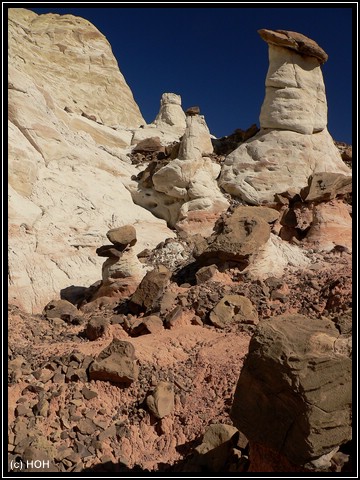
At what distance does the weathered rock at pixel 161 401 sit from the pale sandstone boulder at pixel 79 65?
767 inches

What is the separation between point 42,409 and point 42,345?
153 centimetres

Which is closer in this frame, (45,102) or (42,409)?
(42,409)

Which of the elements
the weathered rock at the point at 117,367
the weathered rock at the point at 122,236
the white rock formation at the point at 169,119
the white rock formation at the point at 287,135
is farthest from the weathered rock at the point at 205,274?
the white rock formation at the point at 169,119

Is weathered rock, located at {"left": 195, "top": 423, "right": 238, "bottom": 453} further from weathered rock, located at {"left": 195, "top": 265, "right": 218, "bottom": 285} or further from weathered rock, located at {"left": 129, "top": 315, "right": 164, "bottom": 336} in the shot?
weathered rock, located at {"left": 195, "top": 265, "right": 218, "bottom": 285}

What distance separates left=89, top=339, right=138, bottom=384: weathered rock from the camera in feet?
14.6

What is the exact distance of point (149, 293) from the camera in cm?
645

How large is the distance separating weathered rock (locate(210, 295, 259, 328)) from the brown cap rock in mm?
8595

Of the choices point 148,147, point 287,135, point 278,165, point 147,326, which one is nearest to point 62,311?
point 147,326

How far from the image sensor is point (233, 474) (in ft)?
9.41

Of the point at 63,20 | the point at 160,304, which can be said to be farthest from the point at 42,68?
the point at 160,304

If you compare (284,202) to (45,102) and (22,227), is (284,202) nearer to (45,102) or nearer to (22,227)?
(22,227)

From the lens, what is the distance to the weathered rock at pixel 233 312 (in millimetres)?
5777

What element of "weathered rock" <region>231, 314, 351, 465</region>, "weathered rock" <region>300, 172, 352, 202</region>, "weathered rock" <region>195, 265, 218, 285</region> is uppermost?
"weathered rock" <region>300, 172, 352, 202</region>

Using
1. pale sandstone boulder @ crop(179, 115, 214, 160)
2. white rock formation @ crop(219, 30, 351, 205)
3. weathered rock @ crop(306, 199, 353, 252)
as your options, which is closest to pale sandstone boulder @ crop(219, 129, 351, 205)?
white rock formation @ crop(219, 30, 351, 205)
